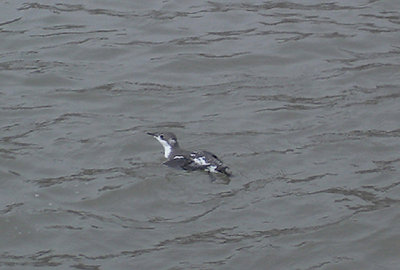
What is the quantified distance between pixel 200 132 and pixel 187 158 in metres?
0.94

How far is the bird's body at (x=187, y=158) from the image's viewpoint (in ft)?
41.9

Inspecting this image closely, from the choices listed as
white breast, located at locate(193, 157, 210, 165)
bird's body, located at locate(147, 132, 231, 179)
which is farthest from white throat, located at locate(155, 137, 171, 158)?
white breast, located at locate(193, 157, 210, 165)

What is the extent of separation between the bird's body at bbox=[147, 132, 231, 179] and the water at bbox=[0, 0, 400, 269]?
14 centimetres

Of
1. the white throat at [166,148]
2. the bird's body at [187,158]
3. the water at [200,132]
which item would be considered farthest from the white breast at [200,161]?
the white throat at [166,148]

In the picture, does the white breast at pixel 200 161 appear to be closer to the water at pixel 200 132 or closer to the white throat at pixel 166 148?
the water at pixel 200 132

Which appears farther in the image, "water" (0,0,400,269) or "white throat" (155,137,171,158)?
"white throat" (155,137,171,158)

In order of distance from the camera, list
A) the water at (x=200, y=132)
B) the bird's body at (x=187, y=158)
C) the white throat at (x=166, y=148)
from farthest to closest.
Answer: the white throat at (x=166, y=148) < the bird's body at (x=187, y=158) < the water at (x=200, y=132)

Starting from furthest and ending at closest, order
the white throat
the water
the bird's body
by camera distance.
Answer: the white throat
the bird's body
the water

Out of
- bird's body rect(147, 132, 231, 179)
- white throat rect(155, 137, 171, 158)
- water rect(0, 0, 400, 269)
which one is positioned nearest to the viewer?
water rect(0, 0, 400, 269)

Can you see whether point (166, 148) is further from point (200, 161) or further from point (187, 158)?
point (200, 161)

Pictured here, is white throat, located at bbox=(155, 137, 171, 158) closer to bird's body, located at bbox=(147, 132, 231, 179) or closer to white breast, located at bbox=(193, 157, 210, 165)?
bird's body, located at bbox=(147, 132, 231, 179)

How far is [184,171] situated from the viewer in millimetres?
13164

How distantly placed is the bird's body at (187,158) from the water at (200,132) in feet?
0.44

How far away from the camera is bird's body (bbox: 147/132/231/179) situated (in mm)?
12766
